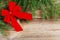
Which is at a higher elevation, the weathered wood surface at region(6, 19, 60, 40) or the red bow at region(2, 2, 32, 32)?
the red bow at region(2, 2, 32, 32)

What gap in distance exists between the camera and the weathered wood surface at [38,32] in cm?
97

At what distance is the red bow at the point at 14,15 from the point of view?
3.09 feet

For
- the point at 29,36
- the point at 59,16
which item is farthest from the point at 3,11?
the point at 59,16

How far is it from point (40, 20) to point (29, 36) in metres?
0.10

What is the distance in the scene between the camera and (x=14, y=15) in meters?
0.96

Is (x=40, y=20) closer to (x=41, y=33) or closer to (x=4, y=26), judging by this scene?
(x=41, y=33)

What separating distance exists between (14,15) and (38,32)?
142 millimetres

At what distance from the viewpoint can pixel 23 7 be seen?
0.98 m

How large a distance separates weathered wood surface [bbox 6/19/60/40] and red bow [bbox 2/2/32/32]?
0.12 ft

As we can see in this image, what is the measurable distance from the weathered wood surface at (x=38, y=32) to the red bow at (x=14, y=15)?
37mm

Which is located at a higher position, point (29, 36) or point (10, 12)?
point (10, 12)

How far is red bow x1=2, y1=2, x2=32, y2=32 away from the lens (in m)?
0.94

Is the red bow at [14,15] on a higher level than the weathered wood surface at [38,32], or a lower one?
higher

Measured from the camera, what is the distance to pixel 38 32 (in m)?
0.97
